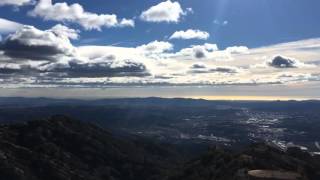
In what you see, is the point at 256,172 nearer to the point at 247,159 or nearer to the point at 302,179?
the point at 302,179

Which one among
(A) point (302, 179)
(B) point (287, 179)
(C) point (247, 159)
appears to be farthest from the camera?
(C) point (247, 159)

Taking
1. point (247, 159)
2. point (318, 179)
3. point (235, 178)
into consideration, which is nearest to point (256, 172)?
point (235, 178)

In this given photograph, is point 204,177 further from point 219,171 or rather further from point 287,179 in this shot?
point 287,179

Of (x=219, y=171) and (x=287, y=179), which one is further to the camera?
(x=219, y=171)

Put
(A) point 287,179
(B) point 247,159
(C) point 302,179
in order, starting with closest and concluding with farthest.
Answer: (A) point 287,179 < (C) point 302,179 < (B) point 247,159

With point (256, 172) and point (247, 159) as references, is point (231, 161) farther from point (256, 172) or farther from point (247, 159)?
point (256, 172)

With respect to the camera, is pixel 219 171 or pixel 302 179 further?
pixel 219 171

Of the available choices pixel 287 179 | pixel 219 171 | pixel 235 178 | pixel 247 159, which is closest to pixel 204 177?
pixel 219 171
